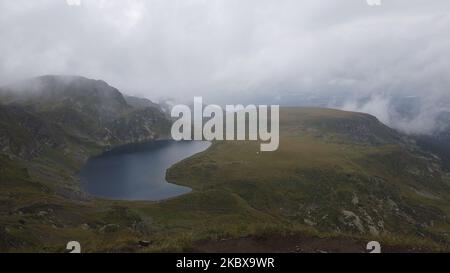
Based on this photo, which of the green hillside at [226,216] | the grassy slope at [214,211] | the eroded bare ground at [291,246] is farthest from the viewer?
the grassy slope at [214,211]

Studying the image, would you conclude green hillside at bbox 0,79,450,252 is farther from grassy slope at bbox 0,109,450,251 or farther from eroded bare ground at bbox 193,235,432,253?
grassy slope at bbox 0,109,450,251

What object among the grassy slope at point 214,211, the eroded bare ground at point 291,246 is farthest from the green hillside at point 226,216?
the grassy slope at point 214,211

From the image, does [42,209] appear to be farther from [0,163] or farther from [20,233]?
[0,163]

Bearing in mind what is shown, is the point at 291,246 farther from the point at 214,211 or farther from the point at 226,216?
the point at 214,211

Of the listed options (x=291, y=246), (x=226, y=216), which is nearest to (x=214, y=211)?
(x=226, y=216)

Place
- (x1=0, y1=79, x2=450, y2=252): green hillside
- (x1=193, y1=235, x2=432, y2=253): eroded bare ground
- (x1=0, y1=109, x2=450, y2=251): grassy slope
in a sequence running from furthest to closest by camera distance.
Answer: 1. (x1=0, y1=109, x2=450, y2=251): grassy slope
2. (x1=0, y1=79, x2=450, y2=252): green hillside
3. (x1=193, y1=235, x2=432, y2=253): eroded bare ground

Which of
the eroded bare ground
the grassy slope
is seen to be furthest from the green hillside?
the grassy slope

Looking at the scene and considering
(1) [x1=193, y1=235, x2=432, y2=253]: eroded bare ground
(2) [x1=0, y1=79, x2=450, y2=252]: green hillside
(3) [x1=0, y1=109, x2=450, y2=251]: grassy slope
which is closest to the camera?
(1) [x1=193, y1=235, x2=432, y2=253]: eroded bare ground

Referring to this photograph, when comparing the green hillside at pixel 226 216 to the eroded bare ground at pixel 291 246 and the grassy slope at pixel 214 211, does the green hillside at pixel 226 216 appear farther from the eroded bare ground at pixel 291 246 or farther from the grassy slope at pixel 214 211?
the grassy slope at pixel 214 211
